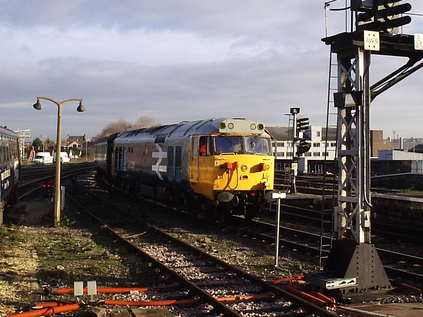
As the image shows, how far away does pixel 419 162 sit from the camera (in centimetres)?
4200

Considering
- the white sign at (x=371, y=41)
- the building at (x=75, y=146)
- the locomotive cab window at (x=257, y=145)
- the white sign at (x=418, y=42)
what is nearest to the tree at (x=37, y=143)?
the building at (x=75, y=146)

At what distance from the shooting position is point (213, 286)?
9.52 metres

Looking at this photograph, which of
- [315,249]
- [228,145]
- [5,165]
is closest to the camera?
[315,249]

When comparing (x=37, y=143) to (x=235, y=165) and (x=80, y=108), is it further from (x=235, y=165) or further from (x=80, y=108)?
(x=235, y=165)

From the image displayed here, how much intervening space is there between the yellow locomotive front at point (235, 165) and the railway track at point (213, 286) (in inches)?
95.3

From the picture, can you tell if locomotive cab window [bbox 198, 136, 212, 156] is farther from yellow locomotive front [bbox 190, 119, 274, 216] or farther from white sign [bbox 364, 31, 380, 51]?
white sign [bbox 364, 31, 380, 51]

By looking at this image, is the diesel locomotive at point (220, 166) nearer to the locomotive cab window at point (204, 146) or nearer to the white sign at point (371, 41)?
the locomotive cab window at point (204, 146)

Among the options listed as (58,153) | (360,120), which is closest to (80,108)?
(58,153)

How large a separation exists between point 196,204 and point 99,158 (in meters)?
22.1

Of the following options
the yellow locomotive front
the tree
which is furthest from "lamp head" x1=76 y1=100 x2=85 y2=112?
the tree

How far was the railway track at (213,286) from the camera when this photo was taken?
8023 mm

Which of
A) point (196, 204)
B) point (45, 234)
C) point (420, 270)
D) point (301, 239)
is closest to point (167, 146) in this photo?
point (196, 204)

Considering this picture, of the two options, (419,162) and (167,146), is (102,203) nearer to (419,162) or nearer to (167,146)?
(167,146)

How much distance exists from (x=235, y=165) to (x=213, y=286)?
270 inches
